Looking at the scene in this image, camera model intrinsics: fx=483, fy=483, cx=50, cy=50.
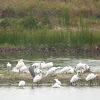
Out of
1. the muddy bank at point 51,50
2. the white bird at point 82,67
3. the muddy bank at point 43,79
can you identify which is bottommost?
the muddy bank at point 43,79

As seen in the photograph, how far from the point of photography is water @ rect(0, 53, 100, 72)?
24539 millimetres

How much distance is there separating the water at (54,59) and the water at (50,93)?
6793mm

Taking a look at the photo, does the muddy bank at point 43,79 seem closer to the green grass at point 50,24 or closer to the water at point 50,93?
the water at point 50,93

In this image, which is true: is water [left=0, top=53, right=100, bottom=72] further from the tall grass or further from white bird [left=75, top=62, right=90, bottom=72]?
white bird [left=75, top=62, right=90, bottom=72]

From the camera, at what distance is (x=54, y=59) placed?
26250mm

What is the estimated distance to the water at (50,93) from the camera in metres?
15.5

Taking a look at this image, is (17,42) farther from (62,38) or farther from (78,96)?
(78,96)

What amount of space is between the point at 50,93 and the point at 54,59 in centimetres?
1006

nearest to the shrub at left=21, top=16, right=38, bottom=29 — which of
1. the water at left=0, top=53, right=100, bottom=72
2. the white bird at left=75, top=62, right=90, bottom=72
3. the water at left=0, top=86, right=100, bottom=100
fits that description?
the water at left=0, top=53, right=100, bottom=72

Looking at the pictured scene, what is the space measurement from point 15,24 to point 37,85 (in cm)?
1614

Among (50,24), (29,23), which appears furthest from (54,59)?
(50,24)

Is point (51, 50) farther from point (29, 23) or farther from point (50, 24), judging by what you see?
point (50, 24)

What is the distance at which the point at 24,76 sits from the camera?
59.6ft

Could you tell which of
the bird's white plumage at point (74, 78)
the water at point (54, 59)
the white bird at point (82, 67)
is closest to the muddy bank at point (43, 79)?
the bird's white plumage at point (74, 78)
